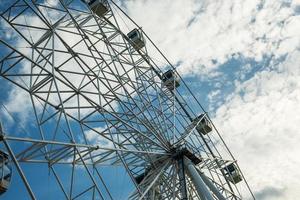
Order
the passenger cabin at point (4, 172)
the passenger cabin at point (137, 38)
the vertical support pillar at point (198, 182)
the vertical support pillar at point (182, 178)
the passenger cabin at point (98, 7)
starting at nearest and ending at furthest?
1. the passenger cabin at point (4, 172)
2. the vertical support pillar at point (198, 182)
3. the vertical support pillar at point (182, 178)
4. the passenger cabin at point (98, 7)
5. the passenger cabin at point (137, 38)

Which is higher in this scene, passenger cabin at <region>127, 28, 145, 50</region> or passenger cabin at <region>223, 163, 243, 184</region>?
passenger cabin at <region>127, 28, 145, 50</region>

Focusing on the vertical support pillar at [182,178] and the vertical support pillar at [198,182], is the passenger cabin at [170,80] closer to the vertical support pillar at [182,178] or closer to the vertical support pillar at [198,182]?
the vertical support pillar at [182,178]

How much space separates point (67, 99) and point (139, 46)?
8768 millimetres

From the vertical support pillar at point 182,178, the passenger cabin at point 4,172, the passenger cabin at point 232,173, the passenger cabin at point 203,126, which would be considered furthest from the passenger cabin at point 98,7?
the passenger cabin at point 232,173

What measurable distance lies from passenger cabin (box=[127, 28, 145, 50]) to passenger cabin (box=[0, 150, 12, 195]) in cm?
1380

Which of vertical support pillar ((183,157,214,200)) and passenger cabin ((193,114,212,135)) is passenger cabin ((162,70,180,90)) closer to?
passenger cabin ((193,114,212,135))

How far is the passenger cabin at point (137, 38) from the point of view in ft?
77.5

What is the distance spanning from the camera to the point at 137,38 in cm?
2377

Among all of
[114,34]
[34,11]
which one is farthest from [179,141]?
[34,11]

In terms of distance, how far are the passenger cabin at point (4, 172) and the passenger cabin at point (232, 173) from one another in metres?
18.6

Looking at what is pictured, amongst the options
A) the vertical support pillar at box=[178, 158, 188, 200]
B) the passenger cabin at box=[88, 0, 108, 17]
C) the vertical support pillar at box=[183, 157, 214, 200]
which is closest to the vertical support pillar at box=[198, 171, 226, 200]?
the vertical support pillar at box=[183, 157, 214, 200]

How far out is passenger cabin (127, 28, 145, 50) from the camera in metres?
23.6

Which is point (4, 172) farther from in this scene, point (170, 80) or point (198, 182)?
point (170, 80)

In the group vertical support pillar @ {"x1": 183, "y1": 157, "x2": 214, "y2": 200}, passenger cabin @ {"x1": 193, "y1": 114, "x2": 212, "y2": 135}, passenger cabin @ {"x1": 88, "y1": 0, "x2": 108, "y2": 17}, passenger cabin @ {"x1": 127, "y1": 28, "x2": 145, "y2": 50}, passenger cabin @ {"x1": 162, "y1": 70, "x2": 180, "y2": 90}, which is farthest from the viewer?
passenger cabin @ {"x1": 193, "y1": 114, "x2": 212, "y2": 135}
